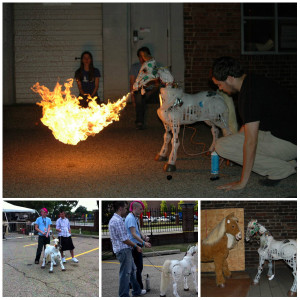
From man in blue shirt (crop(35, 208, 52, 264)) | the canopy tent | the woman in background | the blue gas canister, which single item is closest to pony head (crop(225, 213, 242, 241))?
the blue gas canister

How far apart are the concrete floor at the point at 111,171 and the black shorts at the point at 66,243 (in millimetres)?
552

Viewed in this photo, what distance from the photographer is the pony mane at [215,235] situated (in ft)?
18.4

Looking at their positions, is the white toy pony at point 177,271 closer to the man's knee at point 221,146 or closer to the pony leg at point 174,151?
the man's knee at point 221,146

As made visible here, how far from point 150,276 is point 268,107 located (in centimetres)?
237

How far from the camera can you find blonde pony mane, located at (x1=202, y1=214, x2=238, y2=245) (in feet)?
18.4

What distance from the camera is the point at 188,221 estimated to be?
4.78m

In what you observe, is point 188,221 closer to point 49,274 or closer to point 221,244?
point 221,244

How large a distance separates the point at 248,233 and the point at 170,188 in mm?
1190

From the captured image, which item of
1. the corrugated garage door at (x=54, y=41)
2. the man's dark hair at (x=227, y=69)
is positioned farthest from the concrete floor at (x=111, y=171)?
the corrugated garage door at (x=54, y=41)

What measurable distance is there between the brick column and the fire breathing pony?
0.63 m

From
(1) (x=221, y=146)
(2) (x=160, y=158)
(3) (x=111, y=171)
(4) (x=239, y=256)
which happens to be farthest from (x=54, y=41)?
(4) (x=239, y=256)

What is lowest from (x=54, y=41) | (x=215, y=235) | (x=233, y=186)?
(x=215, y=235)

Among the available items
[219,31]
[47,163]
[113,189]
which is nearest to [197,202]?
[113,189]

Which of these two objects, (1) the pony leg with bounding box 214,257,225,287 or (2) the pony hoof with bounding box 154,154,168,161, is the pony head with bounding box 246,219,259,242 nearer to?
(1) the pony leg with bounding box 214,257,225,287
